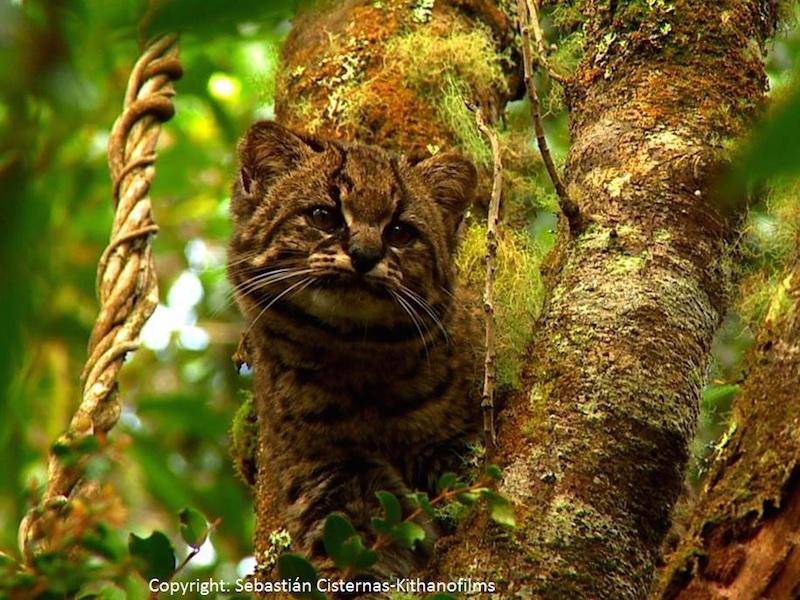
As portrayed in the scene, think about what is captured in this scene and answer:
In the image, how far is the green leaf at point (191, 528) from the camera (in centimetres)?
182

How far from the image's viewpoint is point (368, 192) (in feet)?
12.2

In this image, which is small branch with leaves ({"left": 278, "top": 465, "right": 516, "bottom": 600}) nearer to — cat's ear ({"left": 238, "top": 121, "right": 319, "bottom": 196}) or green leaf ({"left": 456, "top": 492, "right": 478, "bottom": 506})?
green leaf ({"left": 456, "top": 492, "right": 478, "bottom": 506})

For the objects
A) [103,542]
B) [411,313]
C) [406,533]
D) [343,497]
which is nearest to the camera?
[103,542]

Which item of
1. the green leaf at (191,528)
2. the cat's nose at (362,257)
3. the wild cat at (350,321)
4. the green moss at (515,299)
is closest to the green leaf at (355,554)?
the green leaf at (191,528)

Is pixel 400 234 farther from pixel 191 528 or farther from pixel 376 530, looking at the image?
pixel 191 528

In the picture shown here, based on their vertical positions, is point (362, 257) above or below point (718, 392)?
above

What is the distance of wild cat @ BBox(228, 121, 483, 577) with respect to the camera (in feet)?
11.6

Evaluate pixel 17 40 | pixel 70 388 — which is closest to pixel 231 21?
pixel 17 40

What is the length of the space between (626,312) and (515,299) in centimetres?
72

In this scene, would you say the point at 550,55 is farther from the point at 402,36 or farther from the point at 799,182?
the point at 799,182

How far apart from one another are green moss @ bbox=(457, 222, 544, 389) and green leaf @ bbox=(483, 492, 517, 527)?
64 cm

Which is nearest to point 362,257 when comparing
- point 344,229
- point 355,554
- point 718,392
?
point 344,229

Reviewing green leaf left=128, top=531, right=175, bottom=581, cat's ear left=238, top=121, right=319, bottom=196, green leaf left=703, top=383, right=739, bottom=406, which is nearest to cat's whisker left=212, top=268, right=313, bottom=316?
cat's ear left=238, top=121, right=319, bottom=196

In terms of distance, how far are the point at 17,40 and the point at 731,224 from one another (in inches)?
92.6
